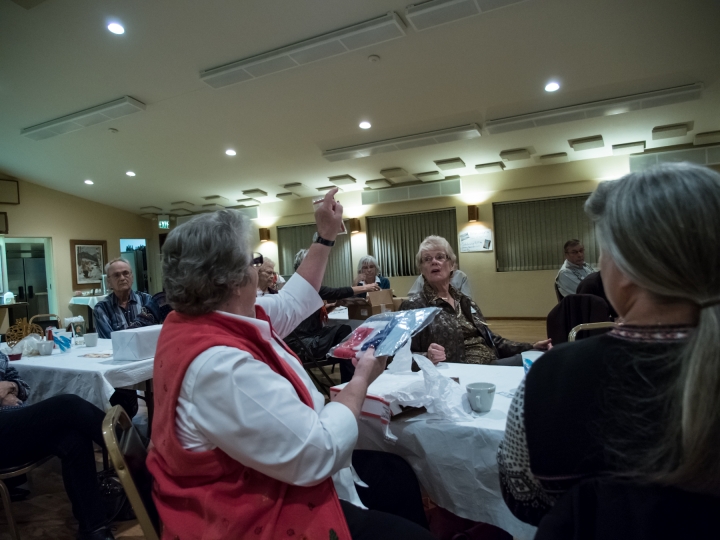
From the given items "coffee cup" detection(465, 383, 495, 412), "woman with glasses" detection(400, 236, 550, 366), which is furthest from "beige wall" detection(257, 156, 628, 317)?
"coffee cup" detection(465, 383, 495, 412)

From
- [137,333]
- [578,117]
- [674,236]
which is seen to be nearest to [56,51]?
[137,333]

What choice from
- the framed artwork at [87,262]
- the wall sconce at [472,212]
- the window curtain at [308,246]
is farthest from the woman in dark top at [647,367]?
the framed artwork at [87,262]

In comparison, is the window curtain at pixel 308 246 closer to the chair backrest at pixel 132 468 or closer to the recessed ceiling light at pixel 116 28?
the recessed ceiling light at pixel 116 28

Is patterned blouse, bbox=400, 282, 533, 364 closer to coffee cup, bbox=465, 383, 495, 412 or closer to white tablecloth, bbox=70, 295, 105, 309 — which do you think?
coffee cup, bbox=465, 383, 495, 412

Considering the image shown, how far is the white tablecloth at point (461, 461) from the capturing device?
1190mm

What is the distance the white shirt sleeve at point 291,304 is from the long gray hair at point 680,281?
1.17 metres

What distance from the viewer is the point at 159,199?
10391 mm

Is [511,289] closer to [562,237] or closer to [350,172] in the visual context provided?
[562,237]

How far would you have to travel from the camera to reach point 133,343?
2.40 meters

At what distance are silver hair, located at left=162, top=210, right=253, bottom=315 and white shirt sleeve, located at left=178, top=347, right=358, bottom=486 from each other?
0.20 meters

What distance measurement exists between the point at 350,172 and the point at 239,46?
14.1 ft

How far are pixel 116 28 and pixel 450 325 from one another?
4404mm

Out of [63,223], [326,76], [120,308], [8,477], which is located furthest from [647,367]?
[63,223]

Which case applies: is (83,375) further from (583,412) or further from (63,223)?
(63,223)
